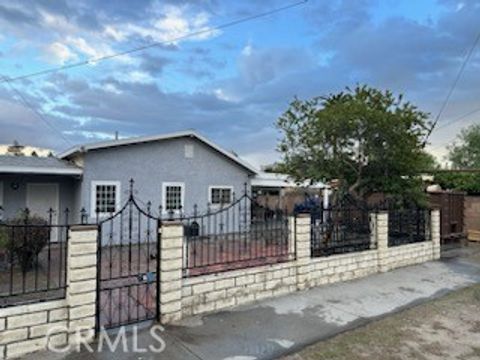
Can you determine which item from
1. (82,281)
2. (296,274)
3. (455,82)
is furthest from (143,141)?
(455,82)

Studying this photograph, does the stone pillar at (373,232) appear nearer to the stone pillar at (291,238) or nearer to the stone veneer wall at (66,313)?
the stone pillar at (291,238)

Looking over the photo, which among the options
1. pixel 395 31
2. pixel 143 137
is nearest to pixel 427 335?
pixel 395 31

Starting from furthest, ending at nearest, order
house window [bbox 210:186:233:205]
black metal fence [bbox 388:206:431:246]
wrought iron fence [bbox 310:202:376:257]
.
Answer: house window [bbox 210:186:233:205] < black metal fence [bbox 388:206:431:246] < wrought iron fence [bbox 310:202:376:257]

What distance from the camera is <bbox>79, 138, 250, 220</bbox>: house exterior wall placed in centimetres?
1259

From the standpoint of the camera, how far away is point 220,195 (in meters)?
15.5

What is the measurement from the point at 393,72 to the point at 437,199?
5039 mm

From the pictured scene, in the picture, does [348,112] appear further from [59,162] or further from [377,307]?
[59,162]

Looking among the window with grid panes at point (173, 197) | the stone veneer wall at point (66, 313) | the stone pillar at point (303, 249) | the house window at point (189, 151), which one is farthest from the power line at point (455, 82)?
the stone veneer wall at point (66, 313)

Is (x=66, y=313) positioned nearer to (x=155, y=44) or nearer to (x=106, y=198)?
(x=155, y=44)

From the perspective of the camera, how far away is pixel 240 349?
4.39m

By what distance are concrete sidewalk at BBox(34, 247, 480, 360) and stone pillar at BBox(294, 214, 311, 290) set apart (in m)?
0.23

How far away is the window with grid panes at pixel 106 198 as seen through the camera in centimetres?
1263

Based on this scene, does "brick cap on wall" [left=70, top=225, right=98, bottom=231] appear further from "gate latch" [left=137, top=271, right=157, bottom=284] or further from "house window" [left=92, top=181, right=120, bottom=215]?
"house window" [left=92, top=181, right=120, bottom=215]

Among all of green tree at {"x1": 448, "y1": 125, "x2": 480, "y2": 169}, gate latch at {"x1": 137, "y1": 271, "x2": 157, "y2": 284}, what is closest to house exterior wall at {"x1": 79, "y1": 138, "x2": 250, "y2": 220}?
gate latch at {"x1": 137, "y1": 271, "x2": 157, "y2": 284}
